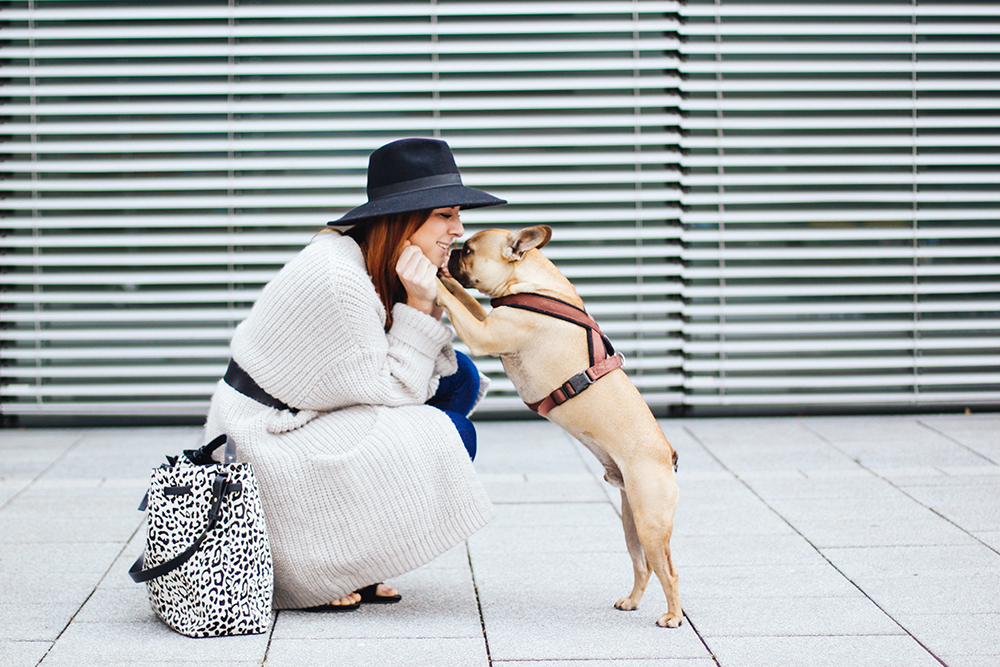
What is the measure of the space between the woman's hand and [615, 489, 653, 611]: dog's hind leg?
103 centimetres

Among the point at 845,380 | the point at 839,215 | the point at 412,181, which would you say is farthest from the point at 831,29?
the point at 412,181

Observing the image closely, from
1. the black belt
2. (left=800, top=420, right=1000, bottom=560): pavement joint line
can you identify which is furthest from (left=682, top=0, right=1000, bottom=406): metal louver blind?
the black belt

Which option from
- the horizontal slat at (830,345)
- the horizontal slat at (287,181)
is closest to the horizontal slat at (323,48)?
the horizontal slat at (287,181)

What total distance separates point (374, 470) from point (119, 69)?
188 inches

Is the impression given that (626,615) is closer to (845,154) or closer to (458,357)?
(458,357)

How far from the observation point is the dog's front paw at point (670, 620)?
3.36 m

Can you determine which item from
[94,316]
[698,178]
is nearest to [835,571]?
[698,178]

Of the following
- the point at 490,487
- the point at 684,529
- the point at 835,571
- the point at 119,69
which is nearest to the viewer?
the point at 835,571

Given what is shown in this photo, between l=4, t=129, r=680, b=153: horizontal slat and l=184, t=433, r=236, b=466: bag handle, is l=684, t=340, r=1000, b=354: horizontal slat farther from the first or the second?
l=184, t=433, r=236, b=466: bag handle

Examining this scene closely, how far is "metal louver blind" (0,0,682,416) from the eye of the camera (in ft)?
22.6

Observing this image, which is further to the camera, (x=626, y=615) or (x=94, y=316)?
(x=94, y=316)

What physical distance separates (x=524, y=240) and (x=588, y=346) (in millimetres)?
463

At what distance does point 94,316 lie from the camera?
6.98m

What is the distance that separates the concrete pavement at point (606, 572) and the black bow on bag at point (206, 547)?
0.09 metres
